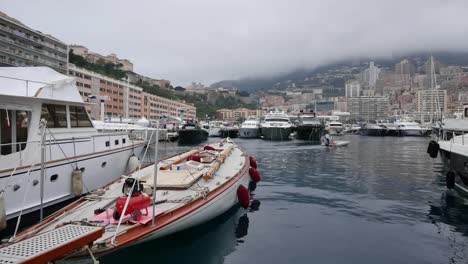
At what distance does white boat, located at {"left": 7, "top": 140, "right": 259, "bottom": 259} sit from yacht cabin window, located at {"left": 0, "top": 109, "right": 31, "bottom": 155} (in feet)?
8.65

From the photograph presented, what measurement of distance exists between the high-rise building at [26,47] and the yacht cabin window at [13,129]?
6769 centimetres

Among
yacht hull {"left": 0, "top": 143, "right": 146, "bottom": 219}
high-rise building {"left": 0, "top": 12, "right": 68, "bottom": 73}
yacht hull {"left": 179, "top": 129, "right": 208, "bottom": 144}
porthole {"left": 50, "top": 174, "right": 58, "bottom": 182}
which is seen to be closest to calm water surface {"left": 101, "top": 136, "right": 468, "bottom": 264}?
yacht hull {"left": 0, "top": 143, "right": 146, "bottom": 219}

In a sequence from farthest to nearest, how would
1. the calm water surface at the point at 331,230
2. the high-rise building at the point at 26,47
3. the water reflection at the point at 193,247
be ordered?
the high-rise building at the point at 26,47 < the calm water surface at the point at 331,230 < the water reflection at the point at 193,247

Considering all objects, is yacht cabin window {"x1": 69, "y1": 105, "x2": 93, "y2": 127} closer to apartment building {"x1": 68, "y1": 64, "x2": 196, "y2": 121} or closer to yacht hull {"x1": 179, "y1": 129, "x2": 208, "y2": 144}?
yacht hull {"x1": 179, "y1": 129, "x2": 208, "y2": 144}

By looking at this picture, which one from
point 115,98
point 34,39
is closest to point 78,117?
point 34,39

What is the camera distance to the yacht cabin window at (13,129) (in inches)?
342

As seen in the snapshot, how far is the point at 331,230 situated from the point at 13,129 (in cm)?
921

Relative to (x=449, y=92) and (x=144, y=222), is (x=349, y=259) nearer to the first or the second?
(x=144, y=222)

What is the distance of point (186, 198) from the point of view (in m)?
8.04

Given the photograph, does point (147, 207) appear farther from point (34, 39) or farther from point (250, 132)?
point (34, 39)

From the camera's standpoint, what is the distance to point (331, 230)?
938 centimetres

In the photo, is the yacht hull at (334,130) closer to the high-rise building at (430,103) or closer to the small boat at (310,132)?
the high-rise building at (430,103)

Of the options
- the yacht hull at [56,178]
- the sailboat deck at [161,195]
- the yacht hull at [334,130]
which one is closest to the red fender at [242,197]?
the sailboat deck at [161,195]

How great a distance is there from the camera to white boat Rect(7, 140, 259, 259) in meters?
5.95
